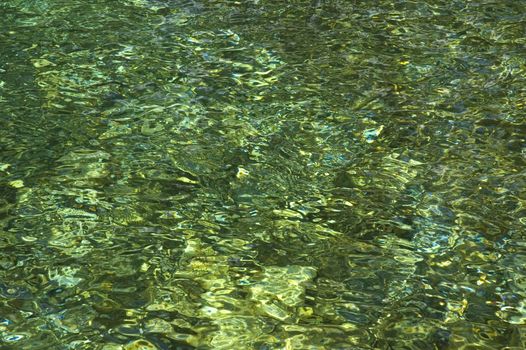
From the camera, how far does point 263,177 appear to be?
143 inches

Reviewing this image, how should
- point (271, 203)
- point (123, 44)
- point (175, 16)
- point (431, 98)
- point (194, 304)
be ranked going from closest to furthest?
point (194, 304) → point (271, 203) → point (431, 98) → point (123, 44) → point (175, 16)

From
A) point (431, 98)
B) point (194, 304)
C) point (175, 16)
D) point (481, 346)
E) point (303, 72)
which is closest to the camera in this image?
point (481, 346)

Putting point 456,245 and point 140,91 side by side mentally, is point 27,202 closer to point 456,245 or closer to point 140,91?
point 140,91

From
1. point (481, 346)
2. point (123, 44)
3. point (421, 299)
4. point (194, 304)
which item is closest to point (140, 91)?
point (123, 44)

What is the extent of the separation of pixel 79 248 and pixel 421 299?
1329 mm

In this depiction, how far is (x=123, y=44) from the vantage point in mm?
4953

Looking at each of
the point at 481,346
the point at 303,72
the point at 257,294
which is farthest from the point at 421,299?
the point at 303,72

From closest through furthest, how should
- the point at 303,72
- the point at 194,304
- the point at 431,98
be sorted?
the point at 194,304
the point at 431,98
the point at 303,72

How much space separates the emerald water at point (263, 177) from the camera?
281 cm

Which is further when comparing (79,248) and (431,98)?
(431,98)

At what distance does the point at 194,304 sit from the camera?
287 cm

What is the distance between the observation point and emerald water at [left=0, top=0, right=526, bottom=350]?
281 centimetres

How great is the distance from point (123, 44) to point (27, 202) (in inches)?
69.6

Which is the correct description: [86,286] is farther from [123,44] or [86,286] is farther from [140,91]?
[123,44]
